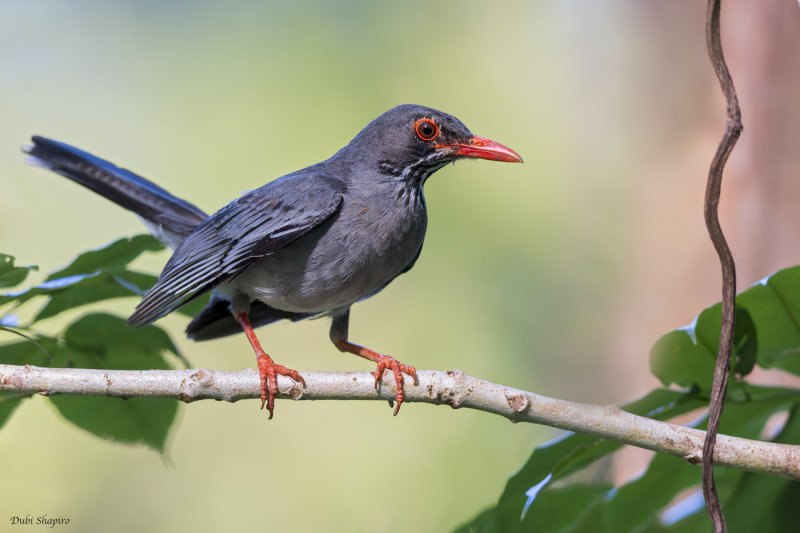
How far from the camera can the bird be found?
368 centimetres

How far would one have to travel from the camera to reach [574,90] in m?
9.80

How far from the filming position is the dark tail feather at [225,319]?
174 inches

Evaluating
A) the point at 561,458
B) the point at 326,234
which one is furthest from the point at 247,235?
the point at 561,458

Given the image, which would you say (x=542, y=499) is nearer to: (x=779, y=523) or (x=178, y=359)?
(x=779, y=523)

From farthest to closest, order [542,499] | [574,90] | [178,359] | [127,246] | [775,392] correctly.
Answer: [574,90], [178,359], [127,246], [542,499], [775,392]

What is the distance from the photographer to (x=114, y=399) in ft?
11.0

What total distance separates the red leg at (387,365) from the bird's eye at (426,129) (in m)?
1.25

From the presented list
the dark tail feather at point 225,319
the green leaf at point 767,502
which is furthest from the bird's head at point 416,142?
the green leaf at point 767,502

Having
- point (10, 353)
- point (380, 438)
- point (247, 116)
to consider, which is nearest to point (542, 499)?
point (10, 353)

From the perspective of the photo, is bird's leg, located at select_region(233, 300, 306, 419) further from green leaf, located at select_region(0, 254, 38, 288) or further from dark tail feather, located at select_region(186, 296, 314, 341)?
green leaf, located at select_region(0, 254, 38, 288)

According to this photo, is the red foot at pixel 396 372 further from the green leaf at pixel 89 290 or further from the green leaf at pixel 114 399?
the green leaf at pixel 89 290

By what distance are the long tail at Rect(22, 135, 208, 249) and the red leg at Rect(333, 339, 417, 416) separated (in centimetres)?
131

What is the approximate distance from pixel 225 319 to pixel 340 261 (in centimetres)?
118

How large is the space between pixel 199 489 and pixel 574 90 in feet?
23.4
